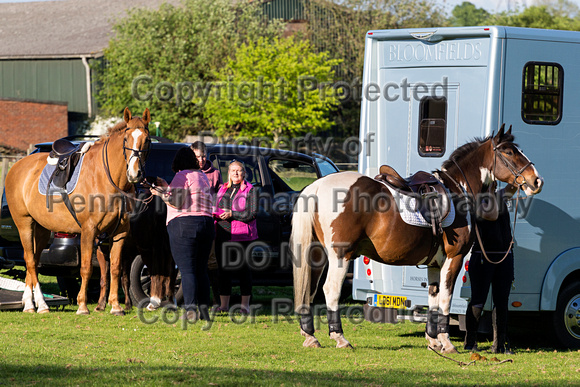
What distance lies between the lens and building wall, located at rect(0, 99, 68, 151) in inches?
1770

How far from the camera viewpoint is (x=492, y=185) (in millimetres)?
8078

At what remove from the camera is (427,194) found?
754 cm

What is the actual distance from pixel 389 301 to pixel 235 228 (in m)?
2.20

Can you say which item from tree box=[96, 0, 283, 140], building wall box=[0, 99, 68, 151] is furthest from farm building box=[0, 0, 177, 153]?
tree box=[96, 0, 283, 140]

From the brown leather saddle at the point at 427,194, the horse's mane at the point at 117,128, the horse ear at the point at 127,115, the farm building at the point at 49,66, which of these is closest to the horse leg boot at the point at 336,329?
the brown leather saddle at the point at 427,194

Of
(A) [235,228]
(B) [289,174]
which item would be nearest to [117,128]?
(A) [235,228]

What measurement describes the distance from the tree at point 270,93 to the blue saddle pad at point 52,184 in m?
29.6

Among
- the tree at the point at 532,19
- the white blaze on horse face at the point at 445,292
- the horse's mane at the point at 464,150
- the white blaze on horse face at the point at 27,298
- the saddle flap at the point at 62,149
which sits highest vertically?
the tree at the point at 532,19

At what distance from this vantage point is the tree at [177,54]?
1735 inches

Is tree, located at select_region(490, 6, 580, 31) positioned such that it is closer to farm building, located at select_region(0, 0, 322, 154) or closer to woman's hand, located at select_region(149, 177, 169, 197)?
farm building, located at select_region(0, 0, 322, 154)

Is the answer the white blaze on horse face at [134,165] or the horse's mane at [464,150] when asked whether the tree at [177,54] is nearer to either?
the white blaze on horse face at [134,165]

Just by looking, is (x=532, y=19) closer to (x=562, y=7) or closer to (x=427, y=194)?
(x=562, y=7)

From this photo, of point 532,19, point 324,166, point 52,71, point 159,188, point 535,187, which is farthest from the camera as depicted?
point 532,19

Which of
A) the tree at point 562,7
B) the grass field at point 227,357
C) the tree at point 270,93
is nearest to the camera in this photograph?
the grass field at point 227,357
